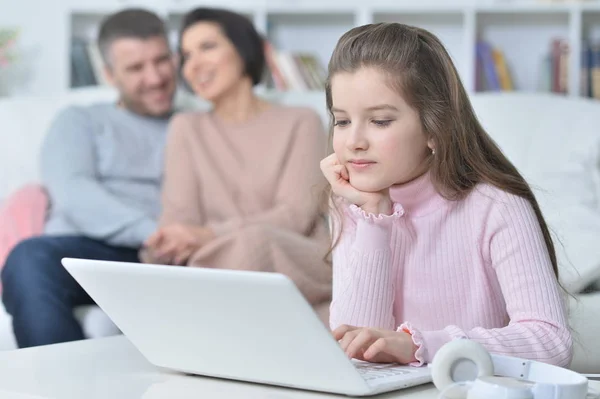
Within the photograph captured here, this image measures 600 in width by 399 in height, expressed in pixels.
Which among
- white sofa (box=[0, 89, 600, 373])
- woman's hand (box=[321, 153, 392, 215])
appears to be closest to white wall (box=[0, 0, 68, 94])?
white sofa (box=[0, 89, 600, 373])

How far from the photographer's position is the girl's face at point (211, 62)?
2484mm

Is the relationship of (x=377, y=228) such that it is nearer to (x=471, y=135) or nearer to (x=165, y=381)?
(x=471, y=135)

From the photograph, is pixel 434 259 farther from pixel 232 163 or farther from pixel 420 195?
pixel 232 163

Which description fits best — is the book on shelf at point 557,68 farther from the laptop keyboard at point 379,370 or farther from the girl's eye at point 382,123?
the laptop keyboard at point 379,370

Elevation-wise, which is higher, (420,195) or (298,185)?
(420,195)

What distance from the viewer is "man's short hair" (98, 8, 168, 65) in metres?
2.61

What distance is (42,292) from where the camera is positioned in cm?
→ 208

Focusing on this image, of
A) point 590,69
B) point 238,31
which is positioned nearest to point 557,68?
point 590,69

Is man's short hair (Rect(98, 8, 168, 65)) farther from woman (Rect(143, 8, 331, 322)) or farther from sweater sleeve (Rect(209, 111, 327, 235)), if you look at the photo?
sweater sleeve (Rect(209, 111, 327, 235))

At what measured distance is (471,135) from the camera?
1.24 meters

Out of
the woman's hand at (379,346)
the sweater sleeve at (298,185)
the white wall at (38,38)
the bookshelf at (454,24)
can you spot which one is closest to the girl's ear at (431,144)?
the woman's hand at (379,346)

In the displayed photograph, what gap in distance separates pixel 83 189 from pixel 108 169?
0.12 metres

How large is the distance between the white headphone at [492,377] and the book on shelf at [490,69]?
255cm

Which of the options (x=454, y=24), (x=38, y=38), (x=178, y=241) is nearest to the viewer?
(x=178, y=241)
